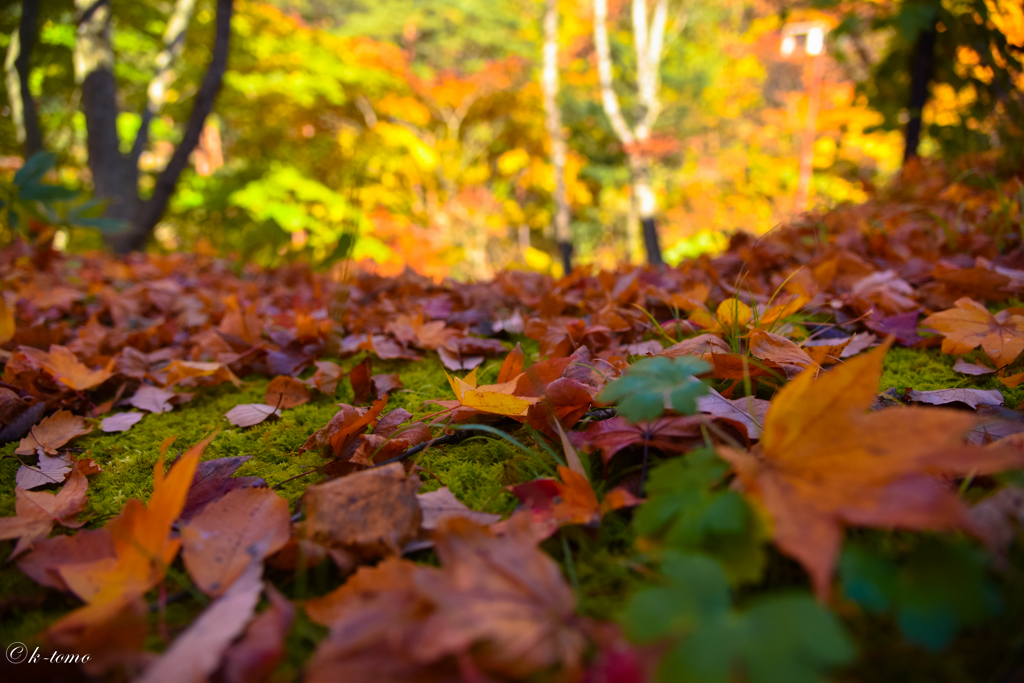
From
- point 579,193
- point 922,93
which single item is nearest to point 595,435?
point 922,93

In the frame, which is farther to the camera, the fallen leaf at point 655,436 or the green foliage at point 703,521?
the fallen leaf at point 655,436

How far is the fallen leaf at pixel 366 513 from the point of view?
0.52m

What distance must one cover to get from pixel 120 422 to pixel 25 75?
401 centimetres

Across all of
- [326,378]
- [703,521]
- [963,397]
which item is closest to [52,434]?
[326,378]

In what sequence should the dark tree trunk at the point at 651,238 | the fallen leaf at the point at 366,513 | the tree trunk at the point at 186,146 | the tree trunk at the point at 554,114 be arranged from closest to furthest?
the fallen leaf at the point at 366,513 → the tree trunk at the point at 186,146 → the dark tree trunk at the point at 651,238 → the tree trunk at the point at 554,114

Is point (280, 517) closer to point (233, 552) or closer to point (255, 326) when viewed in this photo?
point (233, 552)

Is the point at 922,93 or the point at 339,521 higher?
the point at 922,93

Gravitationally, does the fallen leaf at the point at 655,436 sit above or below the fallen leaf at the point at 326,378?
above

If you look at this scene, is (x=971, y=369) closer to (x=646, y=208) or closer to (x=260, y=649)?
(x=260, y=649)

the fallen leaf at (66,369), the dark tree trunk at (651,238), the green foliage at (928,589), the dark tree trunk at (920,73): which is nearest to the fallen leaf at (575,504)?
the green foliage at (928,589)

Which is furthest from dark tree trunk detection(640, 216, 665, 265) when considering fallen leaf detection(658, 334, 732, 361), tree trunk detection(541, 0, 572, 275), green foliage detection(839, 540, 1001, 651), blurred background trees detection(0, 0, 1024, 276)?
green foliage detection(839, 540, 1001, 651)

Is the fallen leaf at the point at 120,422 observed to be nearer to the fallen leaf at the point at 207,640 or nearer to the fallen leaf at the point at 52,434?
the fallen leaf at the point at 52,434

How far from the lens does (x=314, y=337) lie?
1.33 meters

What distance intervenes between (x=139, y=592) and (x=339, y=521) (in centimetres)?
18
